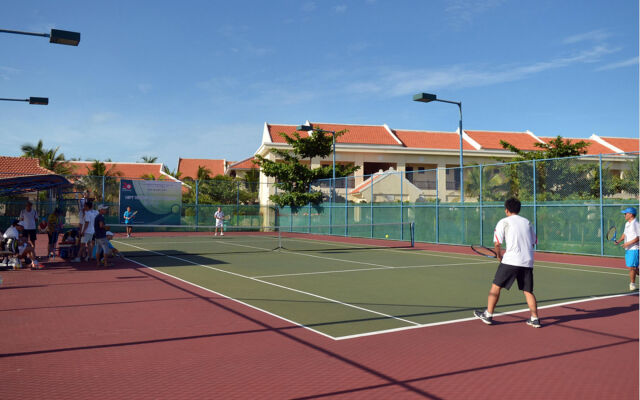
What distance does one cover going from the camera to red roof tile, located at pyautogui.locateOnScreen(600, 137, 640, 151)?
6004cm

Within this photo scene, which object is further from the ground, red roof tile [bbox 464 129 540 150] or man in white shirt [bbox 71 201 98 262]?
red roof tile [bbox 464 129 540 150]

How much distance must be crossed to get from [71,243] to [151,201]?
54.2 feet

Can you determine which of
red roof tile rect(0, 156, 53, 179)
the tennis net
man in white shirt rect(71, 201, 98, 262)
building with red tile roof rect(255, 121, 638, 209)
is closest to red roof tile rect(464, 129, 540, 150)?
building with red tile roof rect(255, 121, 638, 209)

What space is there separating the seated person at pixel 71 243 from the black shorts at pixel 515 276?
12.7 m

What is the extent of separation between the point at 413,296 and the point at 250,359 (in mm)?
4512

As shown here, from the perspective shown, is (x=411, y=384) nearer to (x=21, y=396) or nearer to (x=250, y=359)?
(x=250, y=359)

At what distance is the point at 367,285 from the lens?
10.5 meters

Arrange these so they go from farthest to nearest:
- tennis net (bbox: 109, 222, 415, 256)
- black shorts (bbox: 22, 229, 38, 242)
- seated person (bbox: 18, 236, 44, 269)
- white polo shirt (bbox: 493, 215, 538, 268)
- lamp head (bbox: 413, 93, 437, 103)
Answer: tennis net (bbox: 109, 222, 415, 256) < lamp head (bbox: 413, 93, 437, 103) < black shorts (bbox: 22, 229, 38, 242) < seated person (bbox: 18, 236, 44, 269) < white polo shirt (bbox: 493, 215, 538, 268)

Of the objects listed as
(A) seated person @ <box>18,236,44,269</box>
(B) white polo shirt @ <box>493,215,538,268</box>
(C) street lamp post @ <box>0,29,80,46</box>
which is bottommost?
(A) seated person @ <box>18,236,44,269</box>

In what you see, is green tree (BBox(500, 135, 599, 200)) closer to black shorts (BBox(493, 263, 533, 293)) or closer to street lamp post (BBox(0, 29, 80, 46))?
black shorts (BBox(493, 263, 533, 293))

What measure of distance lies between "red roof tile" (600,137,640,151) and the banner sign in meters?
51.3

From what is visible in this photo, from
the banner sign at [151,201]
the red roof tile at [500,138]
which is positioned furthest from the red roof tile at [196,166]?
the banner sign at [151,201]

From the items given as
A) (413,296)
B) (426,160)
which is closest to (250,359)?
(413,296)

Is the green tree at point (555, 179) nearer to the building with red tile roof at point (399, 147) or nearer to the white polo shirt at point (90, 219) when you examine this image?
the white polo shirt at point (90, 219)
